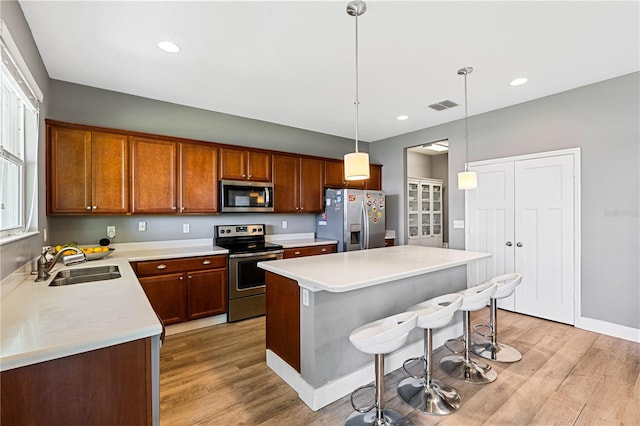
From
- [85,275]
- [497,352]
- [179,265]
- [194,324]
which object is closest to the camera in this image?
[85,275]

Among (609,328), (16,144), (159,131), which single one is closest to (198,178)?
(159,131)

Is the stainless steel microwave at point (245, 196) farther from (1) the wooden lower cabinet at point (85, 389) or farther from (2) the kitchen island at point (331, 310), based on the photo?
(1) the wooden lower cabinet at point (85, 389)

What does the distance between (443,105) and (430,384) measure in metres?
Answer: 3.24

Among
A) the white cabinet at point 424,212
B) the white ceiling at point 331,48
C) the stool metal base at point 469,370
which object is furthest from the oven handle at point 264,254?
the white cabinet at point 424,212

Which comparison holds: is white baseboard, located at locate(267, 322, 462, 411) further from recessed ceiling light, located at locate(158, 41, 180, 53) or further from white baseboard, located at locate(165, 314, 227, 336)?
recessed ceiling light, located at locate(158, 41, 180, 53)

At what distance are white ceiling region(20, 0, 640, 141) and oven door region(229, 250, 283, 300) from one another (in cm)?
193

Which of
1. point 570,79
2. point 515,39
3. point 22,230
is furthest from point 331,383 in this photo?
point 570,79

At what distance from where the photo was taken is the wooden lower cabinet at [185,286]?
10.4 feet

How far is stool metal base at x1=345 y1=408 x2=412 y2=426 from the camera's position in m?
1.88

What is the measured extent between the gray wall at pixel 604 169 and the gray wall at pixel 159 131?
333cm

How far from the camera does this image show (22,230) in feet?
7.39

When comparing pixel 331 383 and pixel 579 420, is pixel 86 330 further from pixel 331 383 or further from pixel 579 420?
pixel 579 420

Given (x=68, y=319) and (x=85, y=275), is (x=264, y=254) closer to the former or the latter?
(x=85, y=275)

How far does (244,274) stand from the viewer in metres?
3.72
